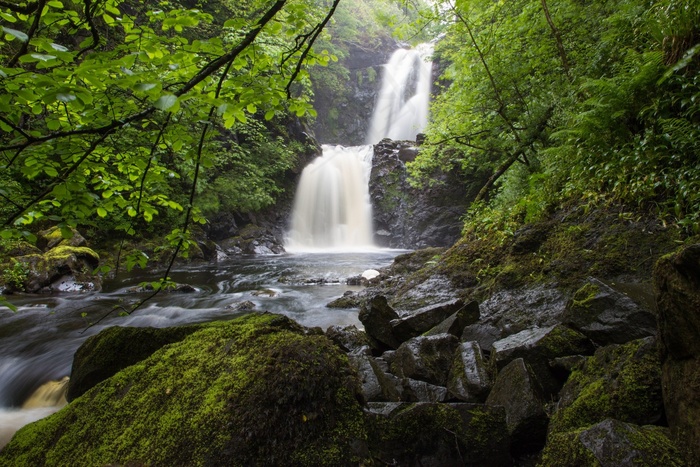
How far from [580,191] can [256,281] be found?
9.94 m

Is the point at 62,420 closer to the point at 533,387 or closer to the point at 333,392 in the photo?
the point at 333,392

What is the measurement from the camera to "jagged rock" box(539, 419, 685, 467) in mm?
1571

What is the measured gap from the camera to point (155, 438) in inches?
64.4

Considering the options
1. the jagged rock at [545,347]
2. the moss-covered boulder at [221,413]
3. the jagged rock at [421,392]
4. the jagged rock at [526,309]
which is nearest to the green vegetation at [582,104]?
the jagged rock at [526,309]

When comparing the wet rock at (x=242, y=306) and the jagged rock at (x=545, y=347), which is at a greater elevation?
the jagged rock at (x=545, y=347)

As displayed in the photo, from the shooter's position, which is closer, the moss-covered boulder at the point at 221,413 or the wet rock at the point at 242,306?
the moss-covered boulder at the point at 221,413

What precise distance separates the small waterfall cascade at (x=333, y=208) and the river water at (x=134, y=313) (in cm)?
954

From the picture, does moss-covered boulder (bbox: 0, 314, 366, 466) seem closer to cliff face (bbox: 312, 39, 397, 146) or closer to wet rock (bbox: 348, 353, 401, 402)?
wet rock (bbox: 348, 353, 401, 402)

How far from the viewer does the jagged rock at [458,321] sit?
4164mm

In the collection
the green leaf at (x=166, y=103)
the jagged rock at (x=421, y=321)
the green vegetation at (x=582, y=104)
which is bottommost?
the jagged rock at (x=421, y=321)

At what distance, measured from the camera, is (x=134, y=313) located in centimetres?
805

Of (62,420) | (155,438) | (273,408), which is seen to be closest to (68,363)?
(62,420)

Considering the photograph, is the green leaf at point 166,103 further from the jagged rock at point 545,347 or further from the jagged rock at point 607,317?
the jagged rock at point 607,317

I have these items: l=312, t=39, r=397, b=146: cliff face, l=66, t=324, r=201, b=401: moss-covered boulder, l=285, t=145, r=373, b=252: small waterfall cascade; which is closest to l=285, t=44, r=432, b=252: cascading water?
l=285, t=145, r=373, b=252: small waterfall cascade
